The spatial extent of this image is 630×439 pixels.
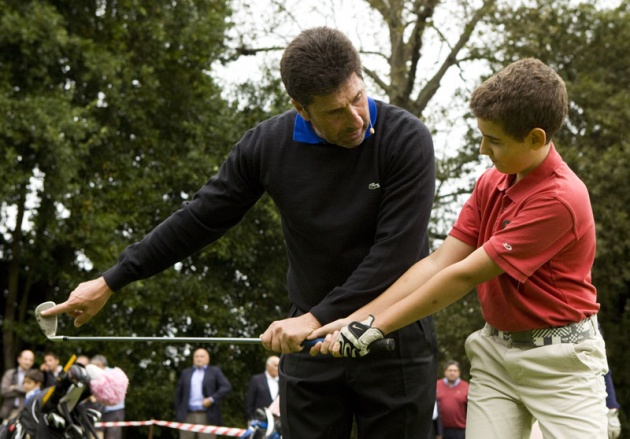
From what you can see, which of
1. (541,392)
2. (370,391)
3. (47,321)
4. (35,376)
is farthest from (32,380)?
(541,392)

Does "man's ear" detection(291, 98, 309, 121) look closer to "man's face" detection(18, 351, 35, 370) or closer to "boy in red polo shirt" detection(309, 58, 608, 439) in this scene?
"boy in red polo shirt" detection(309, 58, 608, 439)

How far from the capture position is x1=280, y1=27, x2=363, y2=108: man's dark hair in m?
3.61

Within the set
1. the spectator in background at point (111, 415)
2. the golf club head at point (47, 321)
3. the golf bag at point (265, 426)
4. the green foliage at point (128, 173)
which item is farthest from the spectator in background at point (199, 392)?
the golf club head at point (47, 321)

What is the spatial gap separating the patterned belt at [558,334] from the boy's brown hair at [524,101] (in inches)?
26.4

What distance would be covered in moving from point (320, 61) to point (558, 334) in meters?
1.28

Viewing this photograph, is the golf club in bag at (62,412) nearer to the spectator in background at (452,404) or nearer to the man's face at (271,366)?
the man's face at (271,366)

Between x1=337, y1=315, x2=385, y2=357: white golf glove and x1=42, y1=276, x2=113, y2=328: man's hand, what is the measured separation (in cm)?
120

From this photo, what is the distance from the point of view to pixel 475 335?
12.7 ft

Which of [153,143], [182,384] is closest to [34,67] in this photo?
[153,143]

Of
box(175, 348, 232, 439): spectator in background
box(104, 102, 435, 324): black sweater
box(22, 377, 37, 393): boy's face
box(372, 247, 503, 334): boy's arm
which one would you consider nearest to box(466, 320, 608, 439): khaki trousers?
box(372, 247, 503, 334): boy's arm

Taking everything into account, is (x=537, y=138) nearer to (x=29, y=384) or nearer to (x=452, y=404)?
(x=29, y=384)

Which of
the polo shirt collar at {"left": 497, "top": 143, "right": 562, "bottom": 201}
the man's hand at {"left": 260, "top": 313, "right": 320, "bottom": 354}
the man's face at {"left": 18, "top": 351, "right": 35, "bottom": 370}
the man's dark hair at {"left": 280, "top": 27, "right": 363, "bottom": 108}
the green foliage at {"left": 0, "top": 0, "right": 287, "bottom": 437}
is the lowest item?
the man's hand at {"left": 260, "top": 313, "right": 320, "bottom": 354}

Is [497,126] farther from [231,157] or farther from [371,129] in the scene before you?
[231,157]

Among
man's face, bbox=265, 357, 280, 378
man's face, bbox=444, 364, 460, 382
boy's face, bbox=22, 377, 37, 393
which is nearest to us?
boy's face, bbox=22, 377, 37, 393
